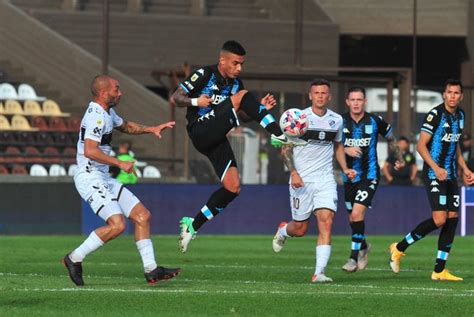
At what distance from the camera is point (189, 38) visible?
4306cm

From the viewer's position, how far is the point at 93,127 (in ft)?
44.2

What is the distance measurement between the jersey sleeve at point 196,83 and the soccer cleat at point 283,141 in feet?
3.16

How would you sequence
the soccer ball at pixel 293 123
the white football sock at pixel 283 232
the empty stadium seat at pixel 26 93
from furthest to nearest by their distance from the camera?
the empty stadium seat at pixel 26 93 → the white football sock at pixel 283 232 → the soccer ball at pixel 293 123

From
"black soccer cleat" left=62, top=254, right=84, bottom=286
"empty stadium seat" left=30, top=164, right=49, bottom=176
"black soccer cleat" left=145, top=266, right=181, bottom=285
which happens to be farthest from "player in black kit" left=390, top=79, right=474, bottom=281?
"empty stadium seat" left=30, top=164, right=49, bottom=176

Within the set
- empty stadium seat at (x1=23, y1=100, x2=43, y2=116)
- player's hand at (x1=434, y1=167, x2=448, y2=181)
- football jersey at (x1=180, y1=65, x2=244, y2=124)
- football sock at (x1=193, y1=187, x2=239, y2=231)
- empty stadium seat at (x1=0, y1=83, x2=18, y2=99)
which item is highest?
empty stadium seat at (x1=0, y1=83, x2=18, y2=99)

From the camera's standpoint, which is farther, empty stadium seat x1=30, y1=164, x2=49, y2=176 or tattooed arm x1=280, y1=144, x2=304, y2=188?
empty stadium seat x1=30, y1=164, x2=49, y2=176

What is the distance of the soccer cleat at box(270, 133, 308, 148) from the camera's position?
1429 centimetres

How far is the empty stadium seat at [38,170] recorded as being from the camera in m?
33.1

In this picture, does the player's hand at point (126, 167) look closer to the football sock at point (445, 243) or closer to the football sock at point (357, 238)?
the football sock at point (445, 243)

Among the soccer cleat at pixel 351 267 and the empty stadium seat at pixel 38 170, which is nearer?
the soccer cleat at pixel 351 267

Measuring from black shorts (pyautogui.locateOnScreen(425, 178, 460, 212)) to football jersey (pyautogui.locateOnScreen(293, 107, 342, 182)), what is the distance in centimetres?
114

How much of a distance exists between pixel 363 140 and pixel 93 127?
4.96m

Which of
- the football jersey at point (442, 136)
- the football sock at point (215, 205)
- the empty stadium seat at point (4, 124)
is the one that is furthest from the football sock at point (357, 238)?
the empty stadium seat at point (4, 124)

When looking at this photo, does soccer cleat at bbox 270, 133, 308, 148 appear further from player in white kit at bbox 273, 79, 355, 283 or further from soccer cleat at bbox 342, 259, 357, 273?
soccer cleat at bbox 342, 259, 357, 273
